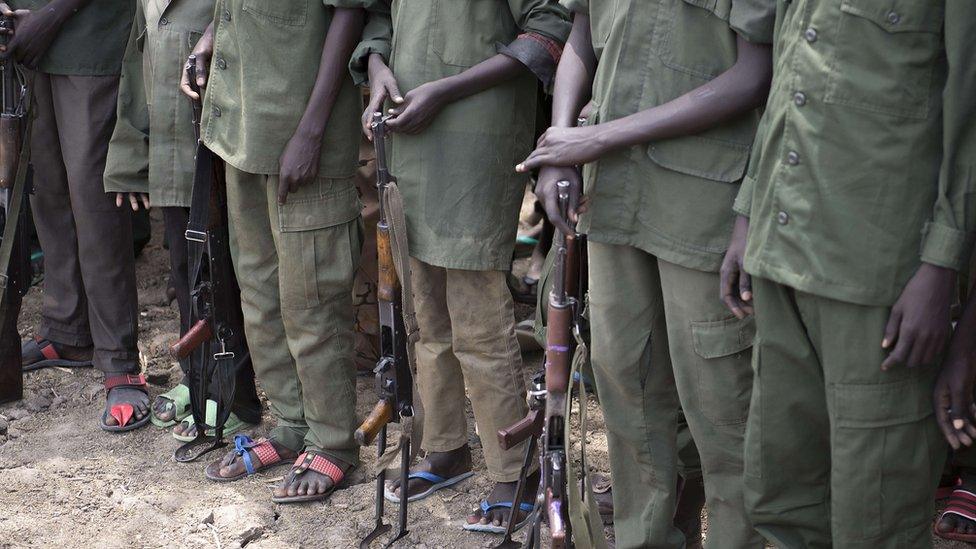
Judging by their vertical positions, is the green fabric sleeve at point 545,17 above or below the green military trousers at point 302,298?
above

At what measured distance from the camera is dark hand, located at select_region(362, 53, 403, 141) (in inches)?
133

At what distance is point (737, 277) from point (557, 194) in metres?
0.52

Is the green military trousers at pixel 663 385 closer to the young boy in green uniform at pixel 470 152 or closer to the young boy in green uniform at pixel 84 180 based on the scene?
the young boy in green uniform at pixel 470 152

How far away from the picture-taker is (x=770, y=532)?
2.57 metres

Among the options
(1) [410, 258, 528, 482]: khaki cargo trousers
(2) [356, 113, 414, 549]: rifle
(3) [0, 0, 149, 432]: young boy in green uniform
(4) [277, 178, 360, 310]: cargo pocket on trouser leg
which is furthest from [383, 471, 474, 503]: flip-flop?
(3) [0, 0, 149, 432]: young boy in green uniform

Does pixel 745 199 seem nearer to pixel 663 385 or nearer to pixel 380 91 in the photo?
pixel 663 385

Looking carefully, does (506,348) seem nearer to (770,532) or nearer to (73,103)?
(770,532)

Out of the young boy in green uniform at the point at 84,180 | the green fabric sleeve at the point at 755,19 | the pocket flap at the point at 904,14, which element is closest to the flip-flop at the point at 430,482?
the young boy in green uniform at the point at 84,180

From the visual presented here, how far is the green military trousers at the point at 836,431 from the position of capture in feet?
7.50

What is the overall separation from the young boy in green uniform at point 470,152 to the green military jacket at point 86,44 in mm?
1509

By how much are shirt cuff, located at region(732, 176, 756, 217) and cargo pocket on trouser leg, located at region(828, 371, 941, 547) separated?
0.45 m

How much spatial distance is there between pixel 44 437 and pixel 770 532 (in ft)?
10.2

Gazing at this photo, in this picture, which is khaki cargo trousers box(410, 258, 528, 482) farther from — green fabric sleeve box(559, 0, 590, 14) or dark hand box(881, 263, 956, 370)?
dark hand box(881, 263, 956, 370)

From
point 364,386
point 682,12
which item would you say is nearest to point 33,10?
point 364,386
